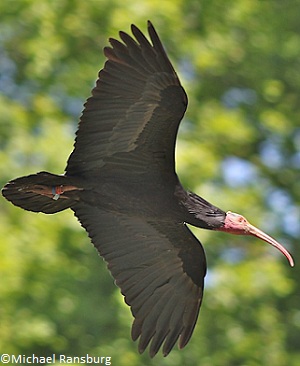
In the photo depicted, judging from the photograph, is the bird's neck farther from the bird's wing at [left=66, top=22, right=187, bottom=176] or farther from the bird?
the bird's wing at [left=66, top=22, right=187, bottom=176]

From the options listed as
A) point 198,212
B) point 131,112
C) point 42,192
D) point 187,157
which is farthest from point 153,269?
point 187,157

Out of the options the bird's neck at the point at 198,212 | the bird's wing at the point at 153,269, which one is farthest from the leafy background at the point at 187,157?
the bird's neck at the point at 198,212

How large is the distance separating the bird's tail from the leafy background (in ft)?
8.98

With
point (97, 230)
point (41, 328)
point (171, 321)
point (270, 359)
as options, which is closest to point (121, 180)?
point (97, 230)

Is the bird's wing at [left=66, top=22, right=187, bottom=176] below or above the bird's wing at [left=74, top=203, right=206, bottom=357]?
above

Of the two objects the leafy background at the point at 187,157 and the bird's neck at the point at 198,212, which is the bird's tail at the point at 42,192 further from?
the leafy background at the point at 187,157

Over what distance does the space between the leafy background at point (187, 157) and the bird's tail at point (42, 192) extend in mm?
2738

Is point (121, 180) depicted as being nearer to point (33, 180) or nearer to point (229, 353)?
point (33, 180)

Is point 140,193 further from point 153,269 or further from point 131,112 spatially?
point 153,269

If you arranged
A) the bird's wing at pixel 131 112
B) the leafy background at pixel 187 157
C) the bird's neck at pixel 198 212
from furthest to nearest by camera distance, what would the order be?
the leafy background at pixel 187 157, the bird's neck at pixel 198 212, the bird's wing at pixel 131 112

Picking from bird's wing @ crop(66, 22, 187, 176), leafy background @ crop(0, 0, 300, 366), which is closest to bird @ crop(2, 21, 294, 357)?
bird's wing @ crop(66, 22, 187, 176)

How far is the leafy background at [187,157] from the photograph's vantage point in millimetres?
10094

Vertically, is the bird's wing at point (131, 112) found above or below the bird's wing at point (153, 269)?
above

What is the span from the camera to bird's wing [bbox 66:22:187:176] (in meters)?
6.68
